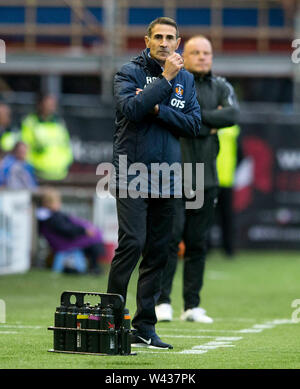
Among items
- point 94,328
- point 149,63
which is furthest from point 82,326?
point 149,63

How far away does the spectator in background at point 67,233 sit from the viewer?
15.5m

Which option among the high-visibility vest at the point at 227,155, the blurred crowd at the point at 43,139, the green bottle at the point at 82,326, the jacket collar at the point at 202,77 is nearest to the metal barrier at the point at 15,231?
the blurred crowd at the point at 43,139

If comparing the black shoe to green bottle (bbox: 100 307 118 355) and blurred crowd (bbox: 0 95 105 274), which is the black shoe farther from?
blurred crowd (bbox: 0 95 105 274)

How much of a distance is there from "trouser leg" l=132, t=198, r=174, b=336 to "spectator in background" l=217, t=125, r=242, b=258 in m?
10.8

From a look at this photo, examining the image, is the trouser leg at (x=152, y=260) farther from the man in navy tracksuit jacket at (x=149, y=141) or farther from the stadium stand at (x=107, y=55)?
the stadium stand at (x=107, y=55)

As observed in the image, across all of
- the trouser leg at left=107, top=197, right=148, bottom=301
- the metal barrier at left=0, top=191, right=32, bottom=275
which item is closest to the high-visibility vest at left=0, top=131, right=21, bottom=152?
the metal barrier at left=0, top=191, right=32, bottom=275

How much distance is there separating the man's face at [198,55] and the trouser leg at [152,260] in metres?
2.49

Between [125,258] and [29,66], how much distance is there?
13.9 meters

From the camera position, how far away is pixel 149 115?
7223 millimetres

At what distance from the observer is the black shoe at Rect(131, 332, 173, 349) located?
Answer: 24.1 ft

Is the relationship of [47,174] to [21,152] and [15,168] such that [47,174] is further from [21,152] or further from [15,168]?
[21,152]

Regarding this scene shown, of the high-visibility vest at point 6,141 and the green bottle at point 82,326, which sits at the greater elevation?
the high-visibility vest at point 6,141
